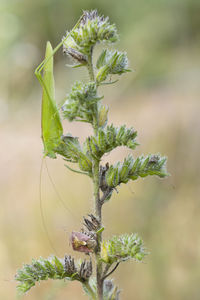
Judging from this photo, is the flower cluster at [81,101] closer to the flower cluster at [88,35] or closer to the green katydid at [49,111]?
the flower cluster at [88,35]

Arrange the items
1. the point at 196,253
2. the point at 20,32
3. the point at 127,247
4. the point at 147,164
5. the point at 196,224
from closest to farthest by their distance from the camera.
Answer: the point at 127,247, the point at 147,164, the point at 196,253, the point at 196,224, the point at 20,32

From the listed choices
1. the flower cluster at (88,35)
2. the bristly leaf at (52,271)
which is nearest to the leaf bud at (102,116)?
the flower cluster at (88,35)

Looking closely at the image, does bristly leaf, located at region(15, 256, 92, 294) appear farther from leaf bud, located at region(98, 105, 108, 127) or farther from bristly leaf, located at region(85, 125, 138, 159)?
leaf bud, located at region(98, 105, 108, 127)

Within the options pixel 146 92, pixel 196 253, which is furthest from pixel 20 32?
pixel 196 253

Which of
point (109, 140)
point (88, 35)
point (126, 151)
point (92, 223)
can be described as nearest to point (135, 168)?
point (109, 140)

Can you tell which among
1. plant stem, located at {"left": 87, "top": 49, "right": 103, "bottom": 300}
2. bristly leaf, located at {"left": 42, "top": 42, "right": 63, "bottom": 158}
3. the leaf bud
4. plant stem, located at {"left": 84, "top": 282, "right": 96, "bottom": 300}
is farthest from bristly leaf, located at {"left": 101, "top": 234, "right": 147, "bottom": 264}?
bristly leaf, located at {"left": 42, "top": 42, "right": 63, "bottom": 158}

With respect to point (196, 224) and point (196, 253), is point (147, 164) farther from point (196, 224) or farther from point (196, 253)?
point (196, 224)
